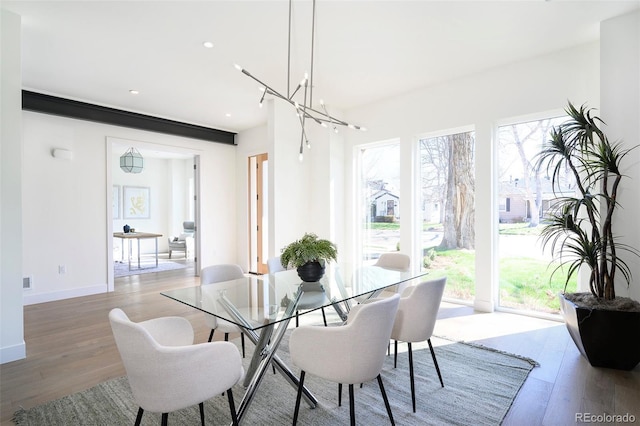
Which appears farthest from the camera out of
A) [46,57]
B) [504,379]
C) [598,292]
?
[46,57]

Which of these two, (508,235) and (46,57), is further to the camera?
(508,235)

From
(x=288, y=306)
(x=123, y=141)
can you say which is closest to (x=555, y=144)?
(x=288, y=306)

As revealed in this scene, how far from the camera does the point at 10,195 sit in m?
2.78

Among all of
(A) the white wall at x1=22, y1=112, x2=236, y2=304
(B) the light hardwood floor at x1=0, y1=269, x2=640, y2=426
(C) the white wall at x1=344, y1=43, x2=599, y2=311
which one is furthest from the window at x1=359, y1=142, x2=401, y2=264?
(A) the white wall at x1=22, y1=112, x2=236, y2=304

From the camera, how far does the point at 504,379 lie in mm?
2430

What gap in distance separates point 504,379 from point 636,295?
1.45 meters

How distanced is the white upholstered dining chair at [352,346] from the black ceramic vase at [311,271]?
777 millimetres

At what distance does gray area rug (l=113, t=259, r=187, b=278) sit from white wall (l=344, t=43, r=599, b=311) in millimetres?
A: 5166

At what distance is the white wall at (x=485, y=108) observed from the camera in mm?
3436

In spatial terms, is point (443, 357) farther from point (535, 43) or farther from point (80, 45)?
point (80, 45)

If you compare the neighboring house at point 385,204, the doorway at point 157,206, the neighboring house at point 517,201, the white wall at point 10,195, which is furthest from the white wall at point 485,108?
the doorway at point 157,206

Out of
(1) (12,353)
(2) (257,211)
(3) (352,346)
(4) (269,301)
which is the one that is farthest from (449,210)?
(1) (12,353)

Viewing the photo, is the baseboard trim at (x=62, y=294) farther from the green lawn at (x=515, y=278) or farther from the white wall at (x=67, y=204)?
the green lawn at (x=515, y=278)
